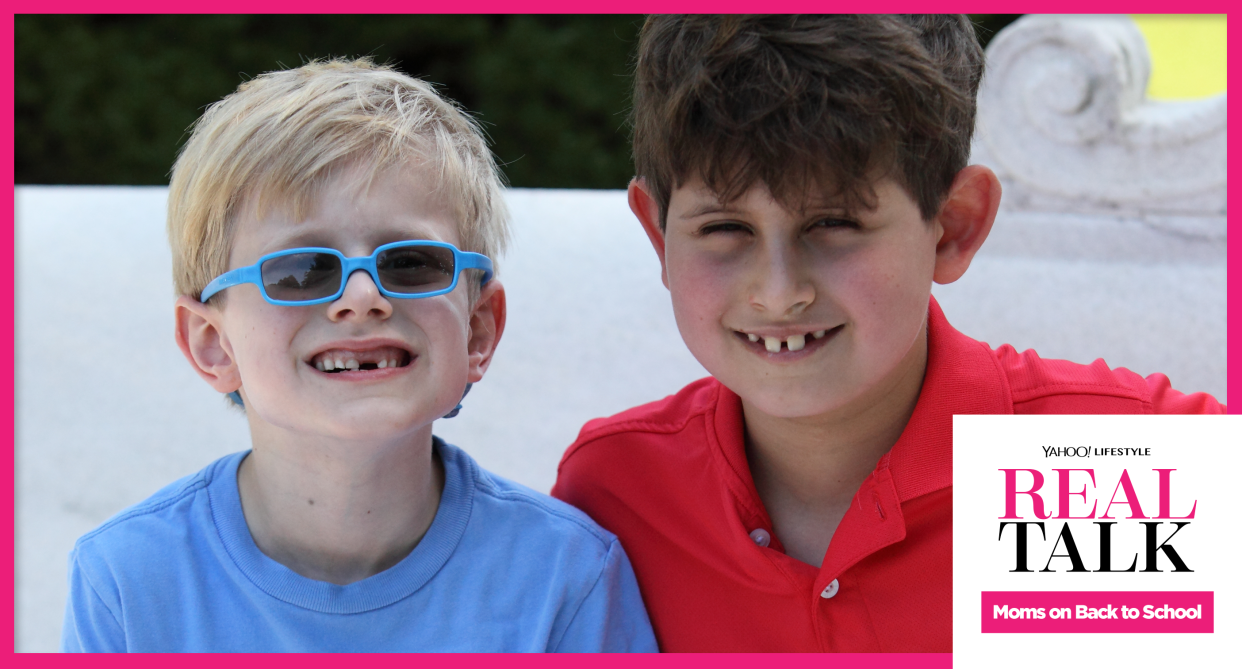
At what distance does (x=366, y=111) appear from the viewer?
1.75m

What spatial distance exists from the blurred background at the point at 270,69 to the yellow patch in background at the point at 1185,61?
3.71 m

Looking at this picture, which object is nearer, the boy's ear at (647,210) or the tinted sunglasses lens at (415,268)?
the tinted sunglasses lens at (415,268)

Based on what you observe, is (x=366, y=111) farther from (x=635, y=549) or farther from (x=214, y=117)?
(x=635, y=549)

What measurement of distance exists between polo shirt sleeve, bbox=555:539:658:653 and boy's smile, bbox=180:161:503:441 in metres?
0.39

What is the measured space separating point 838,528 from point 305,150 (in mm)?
980

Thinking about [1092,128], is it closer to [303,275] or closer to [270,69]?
[303,275]

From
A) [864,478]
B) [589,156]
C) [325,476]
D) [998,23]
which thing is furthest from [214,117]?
[998,23]

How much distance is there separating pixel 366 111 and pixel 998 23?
19.2 feet

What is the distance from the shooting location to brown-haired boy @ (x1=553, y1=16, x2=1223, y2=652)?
151 centimetres

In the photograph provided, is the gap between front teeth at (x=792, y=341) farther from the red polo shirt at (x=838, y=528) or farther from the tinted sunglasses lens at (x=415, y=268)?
the tinted sunglasses lens at (x=415, y=268)

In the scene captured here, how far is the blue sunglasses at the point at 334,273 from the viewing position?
5.19ft

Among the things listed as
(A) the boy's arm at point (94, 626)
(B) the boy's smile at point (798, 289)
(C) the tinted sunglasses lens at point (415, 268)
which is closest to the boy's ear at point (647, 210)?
(B) the boy's smile at point (798, 289)

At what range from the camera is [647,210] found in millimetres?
1818

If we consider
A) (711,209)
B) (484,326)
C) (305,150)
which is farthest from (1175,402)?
(305,150)
